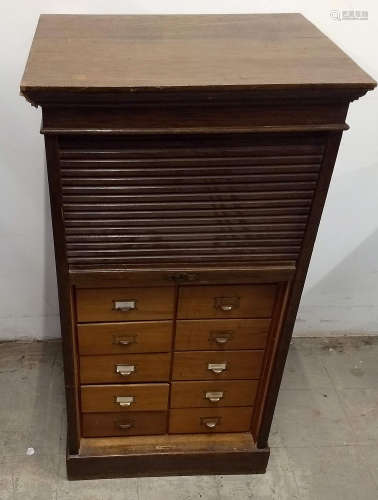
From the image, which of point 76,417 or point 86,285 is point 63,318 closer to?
point 86,285

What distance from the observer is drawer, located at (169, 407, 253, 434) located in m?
1.68

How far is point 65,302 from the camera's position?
137 cm

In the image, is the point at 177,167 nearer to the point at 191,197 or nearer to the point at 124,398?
the point at 191,197

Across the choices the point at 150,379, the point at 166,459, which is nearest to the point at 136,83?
the point at 150,379

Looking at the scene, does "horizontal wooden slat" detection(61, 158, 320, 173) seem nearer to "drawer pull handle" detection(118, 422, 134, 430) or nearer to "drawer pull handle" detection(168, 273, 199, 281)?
"drawer pull handle" detection(168, 273, 199, 281)

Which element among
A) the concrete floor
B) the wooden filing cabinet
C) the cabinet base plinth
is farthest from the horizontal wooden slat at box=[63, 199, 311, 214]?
the concrete floor

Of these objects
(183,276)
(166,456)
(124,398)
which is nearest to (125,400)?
(124,398)

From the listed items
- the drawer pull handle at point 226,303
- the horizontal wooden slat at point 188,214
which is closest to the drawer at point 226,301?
the drawer pull handle at point 226,303

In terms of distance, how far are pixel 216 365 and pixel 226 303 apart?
228mm

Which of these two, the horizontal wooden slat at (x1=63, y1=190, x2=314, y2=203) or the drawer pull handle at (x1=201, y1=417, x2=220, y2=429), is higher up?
the horizontal wooden slat at (x1=63, y1=190, x2=314, y2=203)

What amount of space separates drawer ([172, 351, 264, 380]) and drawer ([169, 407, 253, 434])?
148 millimetres

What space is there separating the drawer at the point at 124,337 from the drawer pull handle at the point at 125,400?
187 millimetres

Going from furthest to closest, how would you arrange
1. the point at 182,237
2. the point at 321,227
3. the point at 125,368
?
the point at 321,227
the point at 125,368
the point at 182,237

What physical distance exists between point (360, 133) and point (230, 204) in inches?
30.7
